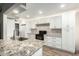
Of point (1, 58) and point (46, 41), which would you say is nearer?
point (1, 58)

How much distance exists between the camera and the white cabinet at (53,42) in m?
1.52

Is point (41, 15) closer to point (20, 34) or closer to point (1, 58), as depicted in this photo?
point (20, 34)

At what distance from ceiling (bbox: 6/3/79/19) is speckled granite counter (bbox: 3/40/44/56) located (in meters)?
0.45

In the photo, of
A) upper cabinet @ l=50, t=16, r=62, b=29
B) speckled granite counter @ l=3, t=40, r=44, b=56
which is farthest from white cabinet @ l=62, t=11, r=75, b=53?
speckled granite counter @ l=3, t=40, r=44, b=56

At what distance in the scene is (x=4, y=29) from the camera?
1.52m

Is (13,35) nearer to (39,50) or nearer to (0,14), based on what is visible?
(0,14)

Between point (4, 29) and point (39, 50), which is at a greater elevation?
point (4, 29)

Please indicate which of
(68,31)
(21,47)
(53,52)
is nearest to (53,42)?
(53,52)

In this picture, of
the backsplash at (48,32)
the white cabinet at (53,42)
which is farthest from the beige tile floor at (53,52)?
the backsplash at (48,32)

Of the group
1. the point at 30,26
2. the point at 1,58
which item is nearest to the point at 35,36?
the point at 30,26

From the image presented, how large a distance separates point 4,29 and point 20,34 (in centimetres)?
29

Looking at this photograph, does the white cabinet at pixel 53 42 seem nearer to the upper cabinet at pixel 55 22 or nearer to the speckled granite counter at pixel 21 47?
the speckled granite counter at pixel 21 47

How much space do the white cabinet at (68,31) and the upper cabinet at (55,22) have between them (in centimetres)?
7

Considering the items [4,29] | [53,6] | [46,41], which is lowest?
[46,41]
